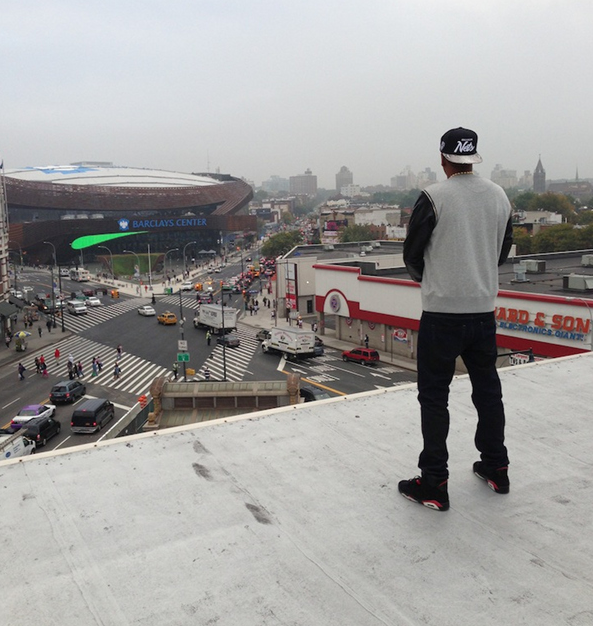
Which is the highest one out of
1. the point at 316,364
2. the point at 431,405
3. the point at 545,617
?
the point at 431,405

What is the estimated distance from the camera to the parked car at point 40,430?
23.2m

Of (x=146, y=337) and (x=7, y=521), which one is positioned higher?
(x=7, y=521)

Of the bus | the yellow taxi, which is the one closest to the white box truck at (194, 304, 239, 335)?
the yellow taxi

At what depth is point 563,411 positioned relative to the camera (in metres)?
5.69

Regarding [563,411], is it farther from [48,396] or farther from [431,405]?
[48,396]

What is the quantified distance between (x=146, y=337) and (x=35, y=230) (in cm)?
7081

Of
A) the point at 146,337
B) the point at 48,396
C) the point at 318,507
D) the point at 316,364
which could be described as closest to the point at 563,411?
the point at 318,507

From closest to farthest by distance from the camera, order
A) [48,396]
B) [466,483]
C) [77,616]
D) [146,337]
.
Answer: [77,616] → [466,483] → [48,396] → [146,337]

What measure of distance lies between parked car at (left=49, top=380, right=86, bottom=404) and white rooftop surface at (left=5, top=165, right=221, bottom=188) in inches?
3815

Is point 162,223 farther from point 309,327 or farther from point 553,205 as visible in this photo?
point 553,205

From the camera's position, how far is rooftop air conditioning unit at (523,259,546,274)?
3866 centimetres

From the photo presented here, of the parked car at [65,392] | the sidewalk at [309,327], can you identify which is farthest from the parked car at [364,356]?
the parked car at [65,392]

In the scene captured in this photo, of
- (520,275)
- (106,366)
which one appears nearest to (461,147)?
(520,275)

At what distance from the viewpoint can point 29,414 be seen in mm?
25938
